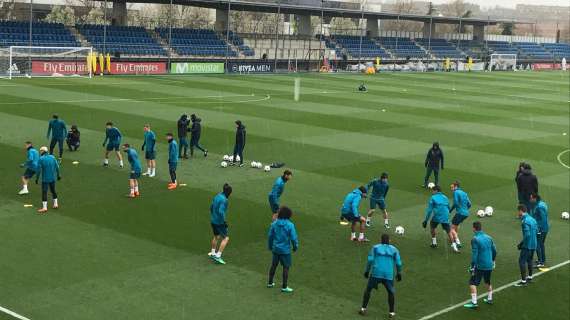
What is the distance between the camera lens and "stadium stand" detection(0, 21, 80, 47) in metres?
63.4

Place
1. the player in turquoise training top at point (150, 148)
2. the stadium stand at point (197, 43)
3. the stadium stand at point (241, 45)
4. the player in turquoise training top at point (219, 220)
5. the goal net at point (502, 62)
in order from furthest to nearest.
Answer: the goal net at point (502, 62), the stadium stand at point (241, 45), the stadium stand at point (197, 43), the player in turquoise training top at point (150, 148), the player in turquoise training top at point (219, 220)

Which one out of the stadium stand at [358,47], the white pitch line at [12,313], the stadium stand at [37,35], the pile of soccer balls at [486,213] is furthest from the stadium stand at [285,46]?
the white pitch line at [12,313]

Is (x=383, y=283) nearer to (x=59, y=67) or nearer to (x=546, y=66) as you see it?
(x=59, y=67)

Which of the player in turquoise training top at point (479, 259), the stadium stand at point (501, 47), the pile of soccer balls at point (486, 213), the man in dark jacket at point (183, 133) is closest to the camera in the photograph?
the player in turquoise training top at point (479, 259)

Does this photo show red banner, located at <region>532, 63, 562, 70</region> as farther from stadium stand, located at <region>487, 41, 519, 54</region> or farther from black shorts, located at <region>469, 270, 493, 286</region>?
black shorts, located at <region>469, 270, 493, 286</region>

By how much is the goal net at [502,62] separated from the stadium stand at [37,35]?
6285 centimetres

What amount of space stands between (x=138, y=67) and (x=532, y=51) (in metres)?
81.1

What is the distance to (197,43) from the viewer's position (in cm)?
7988

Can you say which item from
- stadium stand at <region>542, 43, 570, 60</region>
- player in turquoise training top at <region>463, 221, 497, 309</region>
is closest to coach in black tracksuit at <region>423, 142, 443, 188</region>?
player in turquoise training top at <region>463, 221, 497, 309</region>

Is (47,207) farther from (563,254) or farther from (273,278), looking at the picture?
(563,254)

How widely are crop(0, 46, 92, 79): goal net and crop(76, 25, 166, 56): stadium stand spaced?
4960mm

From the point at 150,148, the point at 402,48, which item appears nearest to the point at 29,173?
the point at 150,148

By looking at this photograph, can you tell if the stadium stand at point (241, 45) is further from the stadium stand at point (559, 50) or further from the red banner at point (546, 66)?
the stadium stand at point (559, 50)

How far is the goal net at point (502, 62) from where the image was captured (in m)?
111
